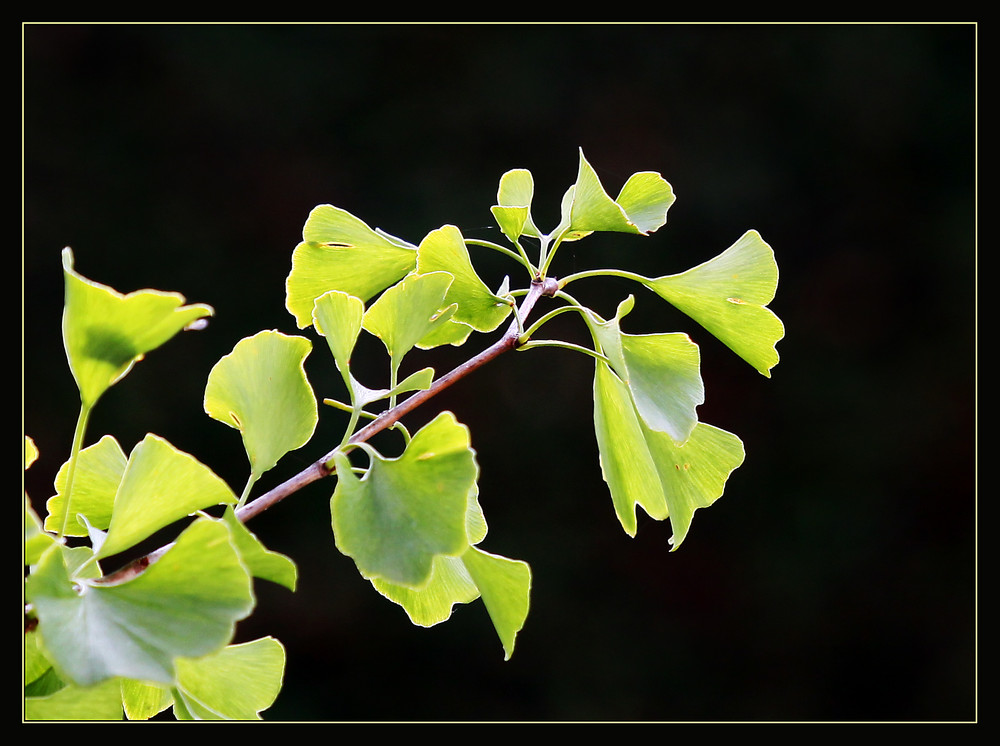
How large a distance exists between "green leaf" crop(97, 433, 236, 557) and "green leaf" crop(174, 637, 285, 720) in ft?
0.18

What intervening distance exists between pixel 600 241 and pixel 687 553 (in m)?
0.53

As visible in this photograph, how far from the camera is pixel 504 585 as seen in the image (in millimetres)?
232

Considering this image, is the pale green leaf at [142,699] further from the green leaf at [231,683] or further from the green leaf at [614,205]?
the green leaf at [614,205]

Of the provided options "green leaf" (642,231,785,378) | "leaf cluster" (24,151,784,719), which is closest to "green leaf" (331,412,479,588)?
"leaf cluster" (24,151,784,719)

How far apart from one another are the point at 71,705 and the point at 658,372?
0.16m

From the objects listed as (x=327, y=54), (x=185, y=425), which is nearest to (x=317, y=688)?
(x=185, y=425)

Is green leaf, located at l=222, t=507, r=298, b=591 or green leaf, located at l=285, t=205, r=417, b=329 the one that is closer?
green leaf, located at l=222, t=507, r=298, b=591

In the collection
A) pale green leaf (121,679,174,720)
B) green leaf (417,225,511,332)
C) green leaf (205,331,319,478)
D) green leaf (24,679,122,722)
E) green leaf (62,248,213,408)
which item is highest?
green leaf (417,225,511,332)

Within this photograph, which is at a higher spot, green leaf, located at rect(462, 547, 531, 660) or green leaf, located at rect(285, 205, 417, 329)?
green leaf, located at rect(285, 205, 417, 329)

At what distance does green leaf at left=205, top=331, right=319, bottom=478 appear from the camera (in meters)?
0.23

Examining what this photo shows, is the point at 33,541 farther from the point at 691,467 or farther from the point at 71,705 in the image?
the point at 691,467

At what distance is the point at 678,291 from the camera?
31 cm

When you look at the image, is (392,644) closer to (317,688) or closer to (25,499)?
(317,688)

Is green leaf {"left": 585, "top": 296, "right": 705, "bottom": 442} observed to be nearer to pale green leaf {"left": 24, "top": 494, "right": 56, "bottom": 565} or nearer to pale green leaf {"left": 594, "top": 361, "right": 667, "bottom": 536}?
pale green leaf {"left": 594, "top": 361, "right": 667, "bottom": 536}
